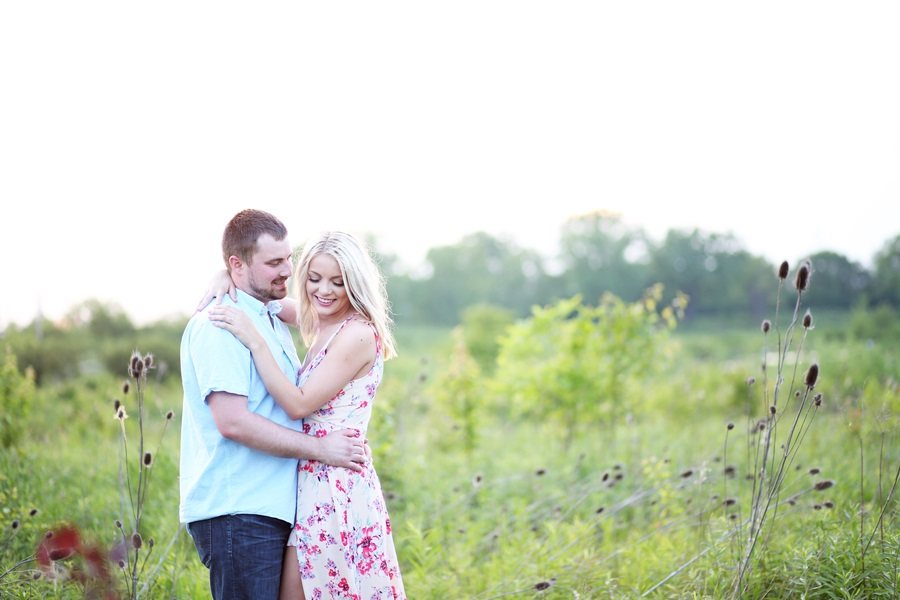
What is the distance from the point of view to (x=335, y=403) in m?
3.06

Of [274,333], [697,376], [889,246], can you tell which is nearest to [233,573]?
[274,333]

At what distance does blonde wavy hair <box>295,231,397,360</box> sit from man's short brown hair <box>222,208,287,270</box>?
0.54 feet

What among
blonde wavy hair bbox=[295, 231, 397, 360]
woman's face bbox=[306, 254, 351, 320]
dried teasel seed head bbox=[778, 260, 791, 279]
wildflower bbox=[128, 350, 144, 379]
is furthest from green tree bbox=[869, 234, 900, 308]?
wildflower bbox=[128, 350, 144, 379]

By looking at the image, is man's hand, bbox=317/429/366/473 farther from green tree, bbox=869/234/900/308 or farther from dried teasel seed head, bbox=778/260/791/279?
green tree, bbox=869/234/900/308

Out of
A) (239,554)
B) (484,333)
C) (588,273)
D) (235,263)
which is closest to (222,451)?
(239,554)

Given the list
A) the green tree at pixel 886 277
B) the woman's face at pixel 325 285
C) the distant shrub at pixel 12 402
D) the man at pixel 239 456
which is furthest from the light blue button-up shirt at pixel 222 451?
the green tree at pixel 886 277

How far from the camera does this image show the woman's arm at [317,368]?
284cm

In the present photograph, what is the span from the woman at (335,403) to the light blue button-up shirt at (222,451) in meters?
0.07

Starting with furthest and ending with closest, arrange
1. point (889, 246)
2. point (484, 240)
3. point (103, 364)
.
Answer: point (484, 240), point (103, 364), point (889, 246)

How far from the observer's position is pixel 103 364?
16.4 metres

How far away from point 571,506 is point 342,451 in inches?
116

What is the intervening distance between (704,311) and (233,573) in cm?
2583

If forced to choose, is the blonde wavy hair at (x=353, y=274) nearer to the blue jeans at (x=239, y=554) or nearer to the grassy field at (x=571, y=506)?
the blue jeans at (x=239, y=554)

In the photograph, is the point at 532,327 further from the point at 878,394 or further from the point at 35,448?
the point at 35,448
